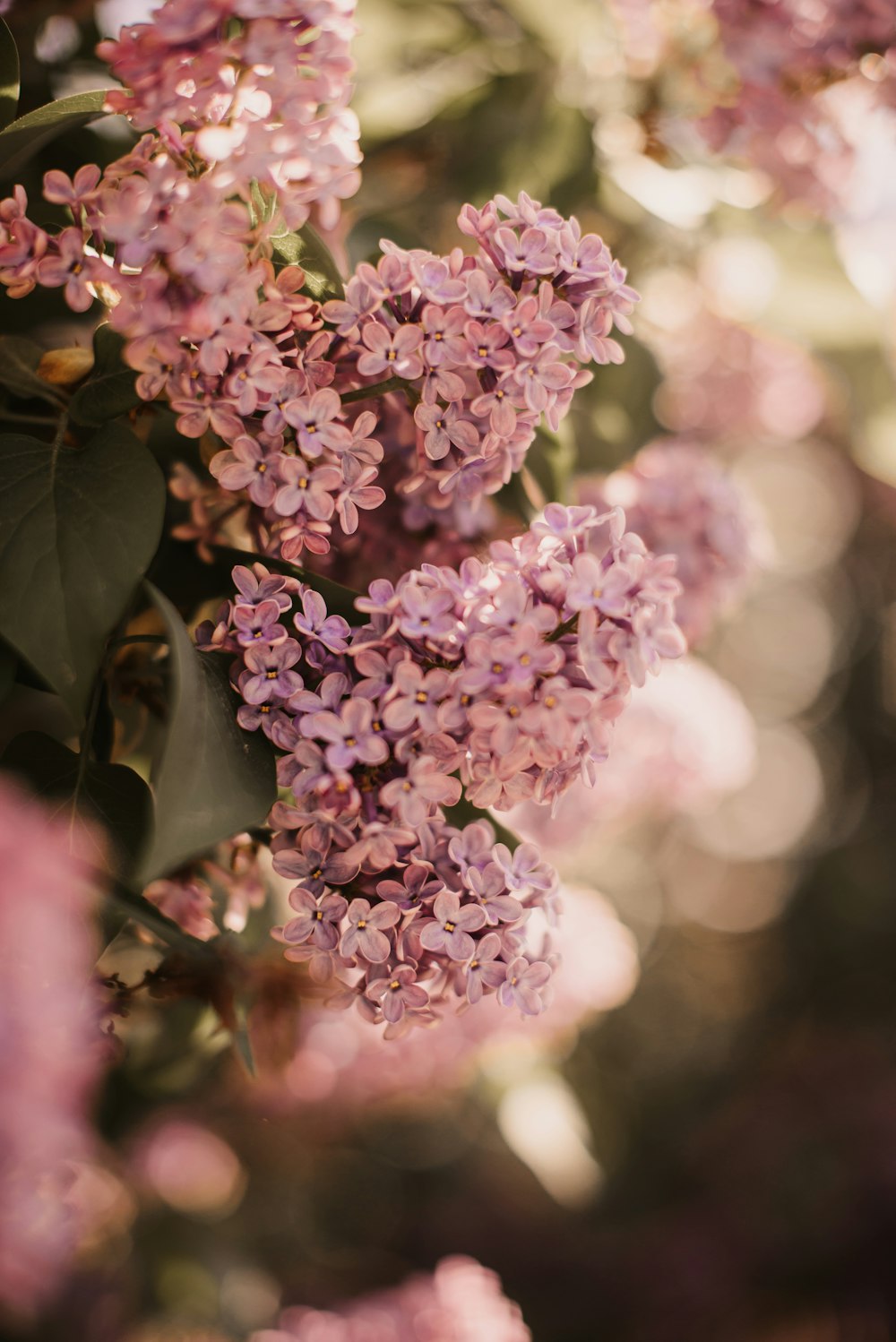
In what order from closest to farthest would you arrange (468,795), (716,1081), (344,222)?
(468,795) → (344,222) → (716,1081)

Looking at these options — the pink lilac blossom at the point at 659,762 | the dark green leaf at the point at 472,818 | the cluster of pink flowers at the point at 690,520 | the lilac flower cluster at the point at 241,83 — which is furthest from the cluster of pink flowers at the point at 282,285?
the pink lilac blossom at the point at 659,762

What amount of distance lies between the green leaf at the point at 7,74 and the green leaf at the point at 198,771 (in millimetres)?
208

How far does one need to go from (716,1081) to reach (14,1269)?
1.79m

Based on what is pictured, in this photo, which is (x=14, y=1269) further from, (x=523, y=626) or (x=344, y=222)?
(x=344, y=222)

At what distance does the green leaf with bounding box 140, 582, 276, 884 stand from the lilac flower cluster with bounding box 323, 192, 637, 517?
106 mm

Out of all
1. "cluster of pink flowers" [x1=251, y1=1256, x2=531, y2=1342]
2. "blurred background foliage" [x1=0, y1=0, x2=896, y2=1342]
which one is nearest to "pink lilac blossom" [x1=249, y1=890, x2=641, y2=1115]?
"blurred background foliage" [x1=0, y1=0, x2=896, y2=1342]

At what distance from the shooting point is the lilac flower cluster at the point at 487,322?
0.30 metres

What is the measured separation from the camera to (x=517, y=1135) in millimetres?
688

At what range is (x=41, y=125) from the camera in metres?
0.30

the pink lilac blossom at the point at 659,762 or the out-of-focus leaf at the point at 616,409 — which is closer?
the out-of-focus leaf at the point at 616,409

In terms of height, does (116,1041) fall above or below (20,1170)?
below

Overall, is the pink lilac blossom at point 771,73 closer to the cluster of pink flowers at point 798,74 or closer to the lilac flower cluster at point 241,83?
the cluster of pink flowers at point 798,74

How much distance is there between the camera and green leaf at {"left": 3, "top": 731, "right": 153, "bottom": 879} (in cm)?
29

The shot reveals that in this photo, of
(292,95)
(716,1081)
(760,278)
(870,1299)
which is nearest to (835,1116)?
(870,1299)
